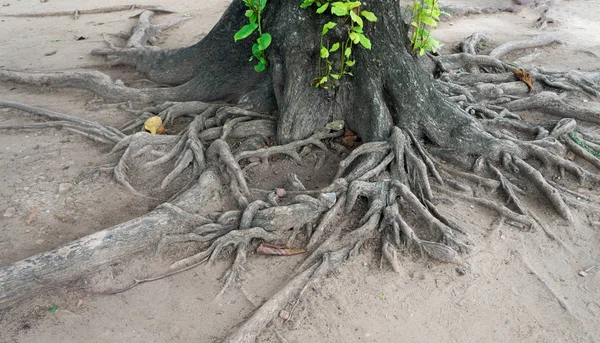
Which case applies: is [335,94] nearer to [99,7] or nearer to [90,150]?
[90,150]

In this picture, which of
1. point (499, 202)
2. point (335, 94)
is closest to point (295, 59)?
point (335, 94)

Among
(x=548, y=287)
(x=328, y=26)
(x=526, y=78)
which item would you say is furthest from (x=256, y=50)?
(x=526, y=78)

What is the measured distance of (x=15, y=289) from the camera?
3.06 metres

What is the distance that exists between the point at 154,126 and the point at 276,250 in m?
2.27

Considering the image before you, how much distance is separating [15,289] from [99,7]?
8.27 meters

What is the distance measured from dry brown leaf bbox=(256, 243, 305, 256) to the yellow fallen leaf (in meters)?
2.11

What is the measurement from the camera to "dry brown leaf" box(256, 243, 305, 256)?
11.4ft

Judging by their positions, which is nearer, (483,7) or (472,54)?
(472,54)

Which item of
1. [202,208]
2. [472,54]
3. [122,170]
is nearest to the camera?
[202,208]

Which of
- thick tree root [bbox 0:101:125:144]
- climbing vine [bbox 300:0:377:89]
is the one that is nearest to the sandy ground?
thick tree root [bbox 0:101:125:144]

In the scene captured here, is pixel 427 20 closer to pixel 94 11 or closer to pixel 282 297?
pixel 282 297

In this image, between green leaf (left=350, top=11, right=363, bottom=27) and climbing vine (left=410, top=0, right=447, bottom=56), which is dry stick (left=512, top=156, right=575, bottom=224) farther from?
green leaf (left=350, top=11, right=363, bottom=27)

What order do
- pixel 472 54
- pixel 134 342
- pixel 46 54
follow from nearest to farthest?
1. pixel 134 342
2. pixel 472 54
3. pixel 46 54

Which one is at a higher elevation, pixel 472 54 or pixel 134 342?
pixel 472 54
